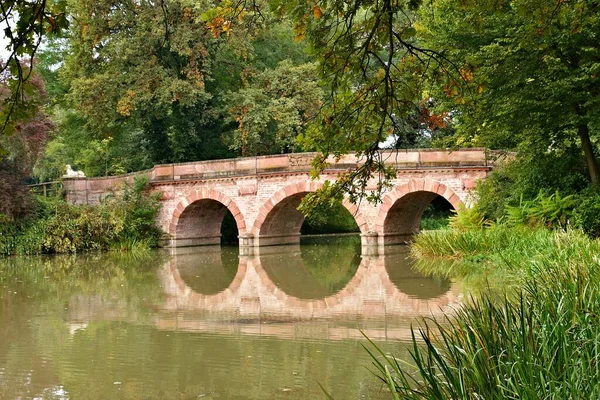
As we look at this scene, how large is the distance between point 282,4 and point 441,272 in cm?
1150

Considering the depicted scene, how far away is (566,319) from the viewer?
5156 mm

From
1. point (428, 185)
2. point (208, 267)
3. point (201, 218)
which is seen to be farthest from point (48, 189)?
point (428, 185)

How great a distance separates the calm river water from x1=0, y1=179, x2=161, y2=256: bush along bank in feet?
16.5

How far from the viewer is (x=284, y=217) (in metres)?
27.7

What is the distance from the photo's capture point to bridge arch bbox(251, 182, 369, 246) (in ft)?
82.1

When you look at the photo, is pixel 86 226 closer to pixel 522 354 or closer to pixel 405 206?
pixel 405 206

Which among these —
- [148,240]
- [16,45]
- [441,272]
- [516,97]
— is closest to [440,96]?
[516,97]

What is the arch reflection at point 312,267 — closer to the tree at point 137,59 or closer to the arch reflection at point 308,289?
the arch reflection at point 308,289

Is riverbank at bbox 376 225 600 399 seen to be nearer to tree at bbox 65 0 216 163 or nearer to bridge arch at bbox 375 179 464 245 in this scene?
bridge arch at bbox 375 179 464 245

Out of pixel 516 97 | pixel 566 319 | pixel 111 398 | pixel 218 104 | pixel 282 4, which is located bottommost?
pixel 111 398

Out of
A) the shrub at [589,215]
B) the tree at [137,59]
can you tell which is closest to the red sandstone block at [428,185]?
the shrub at [589,215]

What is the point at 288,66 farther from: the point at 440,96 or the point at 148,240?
the point at 440,96

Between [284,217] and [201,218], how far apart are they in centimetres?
342

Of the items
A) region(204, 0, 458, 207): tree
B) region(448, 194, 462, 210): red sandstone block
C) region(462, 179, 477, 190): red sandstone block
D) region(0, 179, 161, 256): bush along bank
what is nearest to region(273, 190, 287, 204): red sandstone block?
region(0, 179, 161, 256): bush along bank
